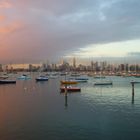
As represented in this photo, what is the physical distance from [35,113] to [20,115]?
2.91 m

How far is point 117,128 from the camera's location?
110ft

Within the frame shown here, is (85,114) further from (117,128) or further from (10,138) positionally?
(10,138)

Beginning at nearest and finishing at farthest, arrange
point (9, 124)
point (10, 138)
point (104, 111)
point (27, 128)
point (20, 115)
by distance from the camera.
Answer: point (10, 138), point (27, 128), point (9, 124), point (20, 115), point (104, 111)

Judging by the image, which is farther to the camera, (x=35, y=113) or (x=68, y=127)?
(x=35, y=113)

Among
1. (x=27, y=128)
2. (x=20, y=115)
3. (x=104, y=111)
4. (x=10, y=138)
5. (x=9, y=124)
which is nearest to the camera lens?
(x=10, y=138)

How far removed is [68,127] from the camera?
33719 millimetres

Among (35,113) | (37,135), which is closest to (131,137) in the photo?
(37,135)

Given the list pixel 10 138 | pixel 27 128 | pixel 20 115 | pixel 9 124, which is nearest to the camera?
pixel 10 138

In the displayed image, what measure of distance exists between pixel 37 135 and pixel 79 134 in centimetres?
496

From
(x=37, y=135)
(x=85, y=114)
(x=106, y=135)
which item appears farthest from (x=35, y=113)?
(x=106, y=135)

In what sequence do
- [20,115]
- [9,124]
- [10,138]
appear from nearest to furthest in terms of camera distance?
[10,138], [9,124], [20,115]

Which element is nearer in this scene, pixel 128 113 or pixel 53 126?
pixel 53 126

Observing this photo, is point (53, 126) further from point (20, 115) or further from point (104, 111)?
point (104, 111)

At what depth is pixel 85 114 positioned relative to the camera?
4331 cm
